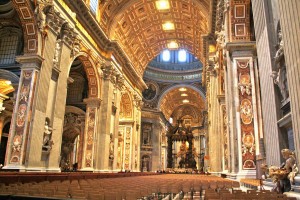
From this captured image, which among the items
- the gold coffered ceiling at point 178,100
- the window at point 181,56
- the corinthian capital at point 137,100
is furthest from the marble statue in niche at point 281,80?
the window at point 181,56

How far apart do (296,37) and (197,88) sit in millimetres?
30510

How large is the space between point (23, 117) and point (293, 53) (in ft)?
27.5

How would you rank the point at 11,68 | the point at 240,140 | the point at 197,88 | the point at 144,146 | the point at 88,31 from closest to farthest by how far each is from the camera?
1. the point at 240,140
2. the point at 11,68
3. the point at 88,31
4. the point at 144,146
5. the point at 197,88

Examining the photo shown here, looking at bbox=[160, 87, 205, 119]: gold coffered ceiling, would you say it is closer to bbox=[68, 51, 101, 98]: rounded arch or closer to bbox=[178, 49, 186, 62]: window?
bbox=[178, 49, 186, 62]: window

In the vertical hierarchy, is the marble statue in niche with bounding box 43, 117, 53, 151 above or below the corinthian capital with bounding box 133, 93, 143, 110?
below

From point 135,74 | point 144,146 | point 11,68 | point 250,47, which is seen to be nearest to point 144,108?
point 144,146

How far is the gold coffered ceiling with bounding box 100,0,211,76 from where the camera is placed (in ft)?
56.1

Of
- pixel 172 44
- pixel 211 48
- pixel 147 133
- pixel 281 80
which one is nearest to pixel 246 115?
pixel 281 80

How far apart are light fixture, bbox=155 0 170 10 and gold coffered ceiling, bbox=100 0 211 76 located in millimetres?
268

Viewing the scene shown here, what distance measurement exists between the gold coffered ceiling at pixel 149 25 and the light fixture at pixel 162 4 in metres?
0.27

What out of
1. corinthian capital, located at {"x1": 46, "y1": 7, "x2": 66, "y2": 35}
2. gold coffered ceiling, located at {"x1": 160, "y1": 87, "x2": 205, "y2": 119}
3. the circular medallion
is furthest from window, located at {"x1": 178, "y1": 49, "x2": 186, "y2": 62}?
corinthian capital, located at {"x1": 46, "y1": 7, "x2": 66, "y2": 35}

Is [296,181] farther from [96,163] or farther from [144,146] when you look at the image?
[144,146]

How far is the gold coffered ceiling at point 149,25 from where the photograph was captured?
17109 millimetres

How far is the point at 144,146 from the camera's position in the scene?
31438mm
